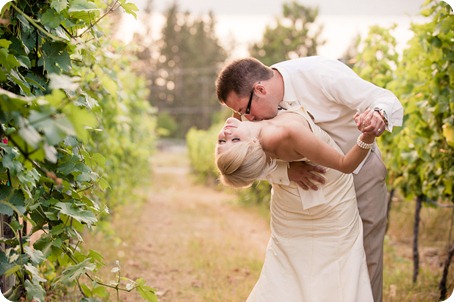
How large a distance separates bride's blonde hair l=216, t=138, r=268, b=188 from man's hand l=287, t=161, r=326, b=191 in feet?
0.95

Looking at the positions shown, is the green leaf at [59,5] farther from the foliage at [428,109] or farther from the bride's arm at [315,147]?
the foliage at [428,109]

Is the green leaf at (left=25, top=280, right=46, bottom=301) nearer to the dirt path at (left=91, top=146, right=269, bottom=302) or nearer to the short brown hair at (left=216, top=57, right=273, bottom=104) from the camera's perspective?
the short brown hair at (left=216, top=57, right=273, bottom=104)

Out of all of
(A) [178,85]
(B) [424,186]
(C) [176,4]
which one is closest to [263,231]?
(B) [424,186]

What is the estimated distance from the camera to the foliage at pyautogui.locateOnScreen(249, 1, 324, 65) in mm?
20156

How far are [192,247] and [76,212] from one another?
13.5 feet

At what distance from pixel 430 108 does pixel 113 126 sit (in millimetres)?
3624

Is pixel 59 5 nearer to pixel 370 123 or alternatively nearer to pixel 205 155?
pixel 370 123

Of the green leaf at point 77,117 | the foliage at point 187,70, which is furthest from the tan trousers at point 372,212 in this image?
the foliage at point 187,70

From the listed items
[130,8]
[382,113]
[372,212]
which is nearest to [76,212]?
[130,8]

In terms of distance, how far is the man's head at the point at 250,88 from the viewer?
3.21 metres

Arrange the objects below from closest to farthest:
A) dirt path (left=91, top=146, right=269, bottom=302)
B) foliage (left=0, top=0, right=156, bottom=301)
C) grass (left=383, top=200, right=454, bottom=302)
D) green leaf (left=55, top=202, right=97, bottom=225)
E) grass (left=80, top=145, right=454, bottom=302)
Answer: foliage (left=0, top=0, right=156, bottom=301) < green leaf (left=55, top=202, right=97, bottom=225) < grass (left=383, top=200, right=454, bottom=302) < grass (left=80, top=145, right=454, bottom=302) < dirt path (left=91, top=146, right=269, bottom=302)

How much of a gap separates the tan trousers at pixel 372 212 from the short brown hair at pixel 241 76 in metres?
0.87

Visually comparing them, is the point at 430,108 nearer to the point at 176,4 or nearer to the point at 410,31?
the point at 410,31

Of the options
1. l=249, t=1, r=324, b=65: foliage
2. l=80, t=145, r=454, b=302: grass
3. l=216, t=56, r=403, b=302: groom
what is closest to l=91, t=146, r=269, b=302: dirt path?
l=80, t=145, r=454, b=302: grass
